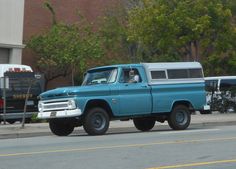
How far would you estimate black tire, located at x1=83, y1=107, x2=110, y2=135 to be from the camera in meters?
Result: 18.6

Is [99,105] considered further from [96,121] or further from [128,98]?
A: [128,98]

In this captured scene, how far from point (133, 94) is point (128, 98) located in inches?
9.9

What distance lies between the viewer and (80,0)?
48.4 m

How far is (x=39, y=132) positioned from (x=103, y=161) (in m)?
8.29

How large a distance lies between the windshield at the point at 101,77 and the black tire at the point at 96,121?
3.47 feet

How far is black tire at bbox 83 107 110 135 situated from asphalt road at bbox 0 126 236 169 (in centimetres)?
110

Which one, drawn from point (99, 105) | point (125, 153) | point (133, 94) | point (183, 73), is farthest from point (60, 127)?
point (125, 153)

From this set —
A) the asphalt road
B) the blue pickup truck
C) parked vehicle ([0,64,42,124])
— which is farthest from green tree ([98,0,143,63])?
the asphalt road

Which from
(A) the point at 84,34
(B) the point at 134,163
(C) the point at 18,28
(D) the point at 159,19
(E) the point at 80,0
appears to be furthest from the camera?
(E) the point at 80,0

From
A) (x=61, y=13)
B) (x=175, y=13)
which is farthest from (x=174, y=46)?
(x=61, y=13)

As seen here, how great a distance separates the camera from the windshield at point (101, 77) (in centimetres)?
1944

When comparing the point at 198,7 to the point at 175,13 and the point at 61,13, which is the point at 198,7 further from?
the point at 61,13

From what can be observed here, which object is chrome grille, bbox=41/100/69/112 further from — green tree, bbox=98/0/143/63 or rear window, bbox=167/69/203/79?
green tree, bbox=98/0/143/63

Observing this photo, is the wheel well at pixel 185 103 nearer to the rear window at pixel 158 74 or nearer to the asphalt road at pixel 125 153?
the rear window at pixel 158 74
